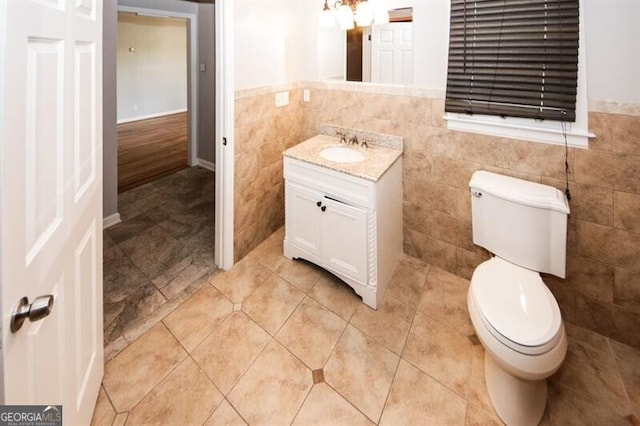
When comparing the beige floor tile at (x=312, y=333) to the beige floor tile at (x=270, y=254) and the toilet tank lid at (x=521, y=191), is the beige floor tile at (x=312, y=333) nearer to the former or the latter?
the beige floor tile at (x=270, y=254)

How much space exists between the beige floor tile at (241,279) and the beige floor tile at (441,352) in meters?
1.06

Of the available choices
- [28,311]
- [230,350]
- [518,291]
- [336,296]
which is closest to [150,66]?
[336,296]

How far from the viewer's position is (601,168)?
1634 millimetres

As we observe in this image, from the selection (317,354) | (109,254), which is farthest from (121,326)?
(317,354)

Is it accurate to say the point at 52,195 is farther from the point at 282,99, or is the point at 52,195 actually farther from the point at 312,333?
the point at 282,99

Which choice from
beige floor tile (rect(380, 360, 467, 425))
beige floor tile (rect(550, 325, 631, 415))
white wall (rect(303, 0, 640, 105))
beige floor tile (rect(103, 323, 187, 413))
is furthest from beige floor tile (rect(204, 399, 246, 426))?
white wall (rect(303, 0, 640, 105))

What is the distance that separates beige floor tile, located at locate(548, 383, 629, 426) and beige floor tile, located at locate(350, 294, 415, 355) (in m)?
0.70

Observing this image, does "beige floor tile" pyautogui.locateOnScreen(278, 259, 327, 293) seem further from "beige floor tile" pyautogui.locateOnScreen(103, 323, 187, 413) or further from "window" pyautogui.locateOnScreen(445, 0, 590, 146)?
"window" pyautogui.locateOnScreen(445, 0, 590, 146)

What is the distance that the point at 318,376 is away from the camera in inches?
61.7

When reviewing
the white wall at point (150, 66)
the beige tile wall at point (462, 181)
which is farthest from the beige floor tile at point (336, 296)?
the white wall at point (150, 66)

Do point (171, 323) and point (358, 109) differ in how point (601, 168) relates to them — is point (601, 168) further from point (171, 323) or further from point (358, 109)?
point (171, 323)

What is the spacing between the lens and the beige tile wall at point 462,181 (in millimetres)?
1624

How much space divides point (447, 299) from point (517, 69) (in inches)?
55.8

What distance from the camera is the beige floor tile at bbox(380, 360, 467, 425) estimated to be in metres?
1.37
